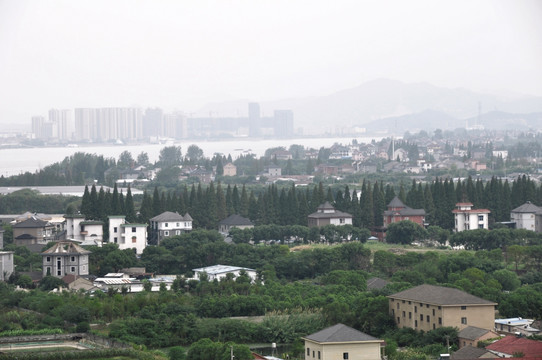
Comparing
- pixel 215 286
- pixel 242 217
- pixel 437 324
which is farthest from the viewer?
pixel 242 217

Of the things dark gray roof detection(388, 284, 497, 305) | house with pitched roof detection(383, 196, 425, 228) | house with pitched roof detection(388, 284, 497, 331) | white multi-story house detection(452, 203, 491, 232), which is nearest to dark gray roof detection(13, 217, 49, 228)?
house with pitched roof detection(383, 196, 425, 228)


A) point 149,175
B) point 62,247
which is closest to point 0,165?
point 149,175

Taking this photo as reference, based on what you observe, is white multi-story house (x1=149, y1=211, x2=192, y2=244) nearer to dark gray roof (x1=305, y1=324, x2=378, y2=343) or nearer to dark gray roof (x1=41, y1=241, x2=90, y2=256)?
dark gray roof (x1=41, y1=241, x2=90, y2=256)

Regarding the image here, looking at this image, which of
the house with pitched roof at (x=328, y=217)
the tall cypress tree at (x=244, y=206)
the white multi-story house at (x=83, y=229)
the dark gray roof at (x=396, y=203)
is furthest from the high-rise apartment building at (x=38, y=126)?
the white multi-story house at (x=83, y=229)

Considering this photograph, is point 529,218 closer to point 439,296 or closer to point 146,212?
point 146,212

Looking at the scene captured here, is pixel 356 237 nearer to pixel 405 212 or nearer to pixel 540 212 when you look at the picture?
pixel 405 212
